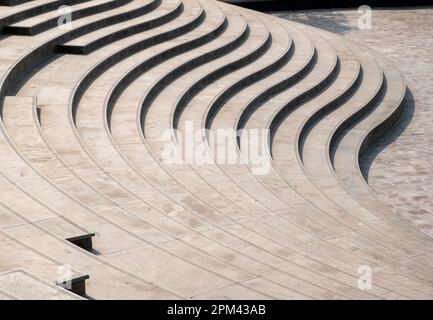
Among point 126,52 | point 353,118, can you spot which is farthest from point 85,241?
point 353,118

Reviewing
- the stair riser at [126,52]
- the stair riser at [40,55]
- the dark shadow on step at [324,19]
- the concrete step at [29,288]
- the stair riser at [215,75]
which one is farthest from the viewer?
the dark shadow on step at [324,19]

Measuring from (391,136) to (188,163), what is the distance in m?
7.58

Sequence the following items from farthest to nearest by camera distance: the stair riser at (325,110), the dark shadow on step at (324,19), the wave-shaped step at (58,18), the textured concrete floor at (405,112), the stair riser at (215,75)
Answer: the dark shadow on step at (324,19), the stair riser at (325,110), the wave-shaped step at (58,18), the stair riser at (215,75), the textured concrete floor at (405,112)

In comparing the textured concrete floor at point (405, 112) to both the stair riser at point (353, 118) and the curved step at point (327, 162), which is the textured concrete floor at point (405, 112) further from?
the curved step at point (327, 162)

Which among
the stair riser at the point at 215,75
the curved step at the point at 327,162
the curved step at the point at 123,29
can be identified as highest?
the curved step at the point at 123,29

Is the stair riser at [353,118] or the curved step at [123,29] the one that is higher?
the curved step at [123,29]

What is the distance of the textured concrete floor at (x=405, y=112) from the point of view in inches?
677

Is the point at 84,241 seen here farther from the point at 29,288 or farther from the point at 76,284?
the point at 29,288

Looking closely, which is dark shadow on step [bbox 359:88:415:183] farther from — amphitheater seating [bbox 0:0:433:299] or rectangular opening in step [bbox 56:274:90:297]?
rectangular opening in step [bbox 56:274:90:297]

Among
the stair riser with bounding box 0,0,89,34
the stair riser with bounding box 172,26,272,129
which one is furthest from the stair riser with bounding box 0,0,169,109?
the stair riser with bounding box 172,26,272,129

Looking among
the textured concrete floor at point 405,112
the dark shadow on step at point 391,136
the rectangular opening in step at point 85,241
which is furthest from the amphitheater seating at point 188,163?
the textured concrete floor at point 405,112

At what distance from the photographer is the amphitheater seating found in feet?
30.5

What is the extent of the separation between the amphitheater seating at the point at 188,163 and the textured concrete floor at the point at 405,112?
21.9 inches
